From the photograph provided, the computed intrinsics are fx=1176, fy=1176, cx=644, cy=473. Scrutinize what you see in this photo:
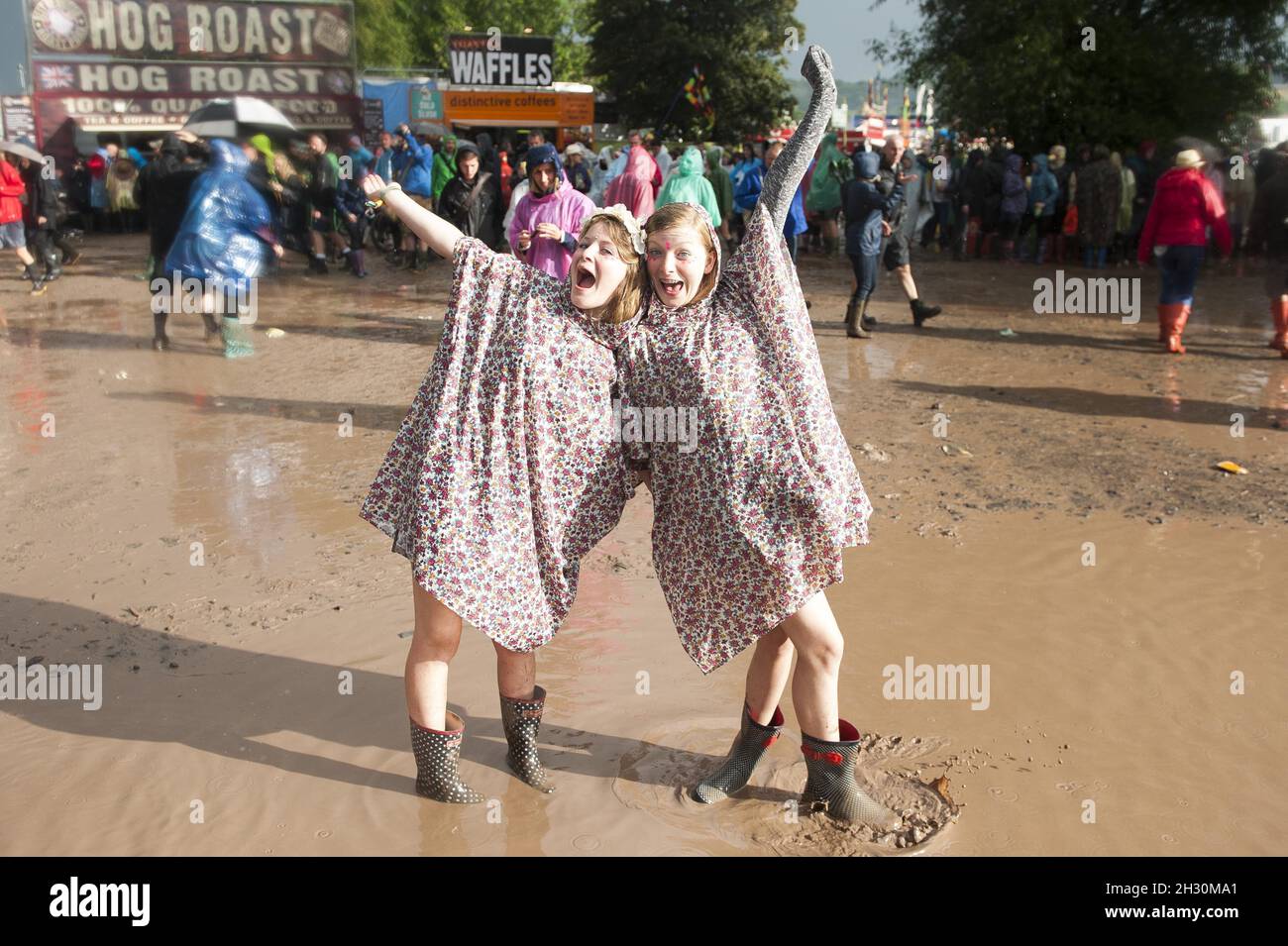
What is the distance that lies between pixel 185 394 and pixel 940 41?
14919 millimetres

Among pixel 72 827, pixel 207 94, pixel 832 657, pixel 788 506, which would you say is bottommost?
pixel 72 827

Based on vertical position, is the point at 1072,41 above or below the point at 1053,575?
above

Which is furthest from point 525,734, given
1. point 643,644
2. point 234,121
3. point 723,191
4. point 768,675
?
point 723,191

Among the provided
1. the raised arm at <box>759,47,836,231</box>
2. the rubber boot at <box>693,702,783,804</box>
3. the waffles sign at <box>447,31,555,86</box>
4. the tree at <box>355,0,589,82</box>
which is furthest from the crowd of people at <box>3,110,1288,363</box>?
the tree at <box>355,0,589,82</box>

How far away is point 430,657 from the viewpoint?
335 centimetres

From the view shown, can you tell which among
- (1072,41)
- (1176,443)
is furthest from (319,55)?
(1176,443)

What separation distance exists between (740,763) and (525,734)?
0.66 m

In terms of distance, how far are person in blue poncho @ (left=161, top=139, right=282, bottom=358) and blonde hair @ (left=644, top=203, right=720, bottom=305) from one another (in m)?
7.20

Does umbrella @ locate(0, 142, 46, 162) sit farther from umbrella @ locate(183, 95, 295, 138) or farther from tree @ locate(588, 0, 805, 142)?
tree @ locate(588, 0, 805, 142)

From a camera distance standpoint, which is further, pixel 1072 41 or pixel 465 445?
pixel 1072 41

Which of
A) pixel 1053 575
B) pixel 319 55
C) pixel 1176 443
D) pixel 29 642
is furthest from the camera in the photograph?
pixel 319 55

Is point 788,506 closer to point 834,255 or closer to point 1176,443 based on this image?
point 1176,443

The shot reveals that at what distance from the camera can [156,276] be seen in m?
11.1

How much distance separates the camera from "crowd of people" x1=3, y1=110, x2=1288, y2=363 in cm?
1000
